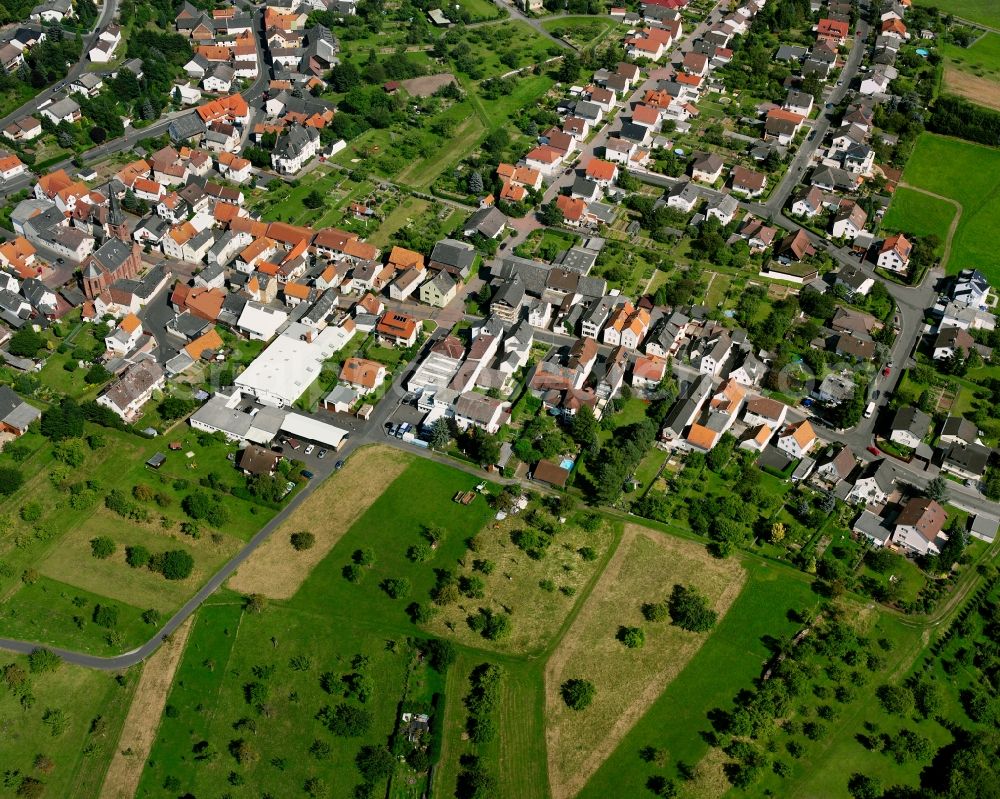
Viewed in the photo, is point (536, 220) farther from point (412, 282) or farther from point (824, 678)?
point (824, 678)

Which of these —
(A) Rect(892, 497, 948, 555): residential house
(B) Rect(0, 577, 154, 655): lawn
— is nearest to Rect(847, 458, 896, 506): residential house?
(A) Rect(892, 497, 948, 555): residential house

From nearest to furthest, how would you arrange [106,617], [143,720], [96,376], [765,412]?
1. [143,720]
2. [106,617]
3. [765,412]
4. [96,376]

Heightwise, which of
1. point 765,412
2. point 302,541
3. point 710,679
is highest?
point 765,412

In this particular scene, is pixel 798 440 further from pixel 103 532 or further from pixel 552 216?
pixel 103 532

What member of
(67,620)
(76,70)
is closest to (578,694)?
(67,620)

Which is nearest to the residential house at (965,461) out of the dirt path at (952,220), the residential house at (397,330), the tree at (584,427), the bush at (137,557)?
the tree at (584,427)

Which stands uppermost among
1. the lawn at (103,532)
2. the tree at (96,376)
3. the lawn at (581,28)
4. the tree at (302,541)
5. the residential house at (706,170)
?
the lawn at (581,28)

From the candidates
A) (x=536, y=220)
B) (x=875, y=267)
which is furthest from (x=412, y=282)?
(x=875, y=267)

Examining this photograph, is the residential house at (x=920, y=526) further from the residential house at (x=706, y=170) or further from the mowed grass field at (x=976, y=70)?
the mowed grass field at (x=976, y=70)
